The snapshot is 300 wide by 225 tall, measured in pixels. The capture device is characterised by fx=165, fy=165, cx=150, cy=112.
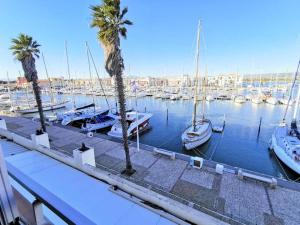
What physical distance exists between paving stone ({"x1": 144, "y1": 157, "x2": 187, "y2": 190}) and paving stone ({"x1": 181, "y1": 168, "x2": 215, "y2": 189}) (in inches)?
16.4

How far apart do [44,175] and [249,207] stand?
8438 mm

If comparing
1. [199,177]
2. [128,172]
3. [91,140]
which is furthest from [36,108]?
[199,177]

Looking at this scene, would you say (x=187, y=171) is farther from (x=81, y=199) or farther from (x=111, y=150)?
(x=81, y=199)

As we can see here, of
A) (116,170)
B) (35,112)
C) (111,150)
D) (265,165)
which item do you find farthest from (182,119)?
(35,112)

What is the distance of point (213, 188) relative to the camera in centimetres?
869

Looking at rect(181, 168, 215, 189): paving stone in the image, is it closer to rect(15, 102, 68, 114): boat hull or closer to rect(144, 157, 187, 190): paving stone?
rect(144, 157, 187, 190): paving stone

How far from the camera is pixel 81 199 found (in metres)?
2.65

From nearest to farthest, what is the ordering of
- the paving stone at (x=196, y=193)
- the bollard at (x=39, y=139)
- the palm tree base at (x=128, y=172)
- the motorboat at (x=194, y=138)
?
the bollard at (x=39, y=139) → the paving stone at (x=196, y=193) → the palm tree base at (x=128, y=172) → the motorboat at (x=194, y=138)

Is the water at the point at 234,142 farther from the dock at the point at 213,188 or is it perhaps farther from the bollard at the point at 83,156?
the bollard at the point at 83,156

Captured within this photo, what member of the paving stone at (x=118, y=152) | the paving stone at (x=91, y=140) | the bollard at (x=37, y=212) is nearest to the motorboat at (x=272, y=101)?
the paving stone at (x=118, y=152)

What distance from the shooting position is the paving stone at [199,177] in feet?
29.8

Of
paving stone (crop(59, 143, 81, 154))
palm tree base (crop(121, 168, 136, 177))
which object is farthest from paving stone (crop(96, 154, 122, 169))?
paving stone (crop(59, 143, 81, 154))

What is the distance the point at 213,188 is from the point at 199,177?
104 cm

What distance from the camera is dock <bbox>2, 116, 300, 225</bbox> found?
283 inches
